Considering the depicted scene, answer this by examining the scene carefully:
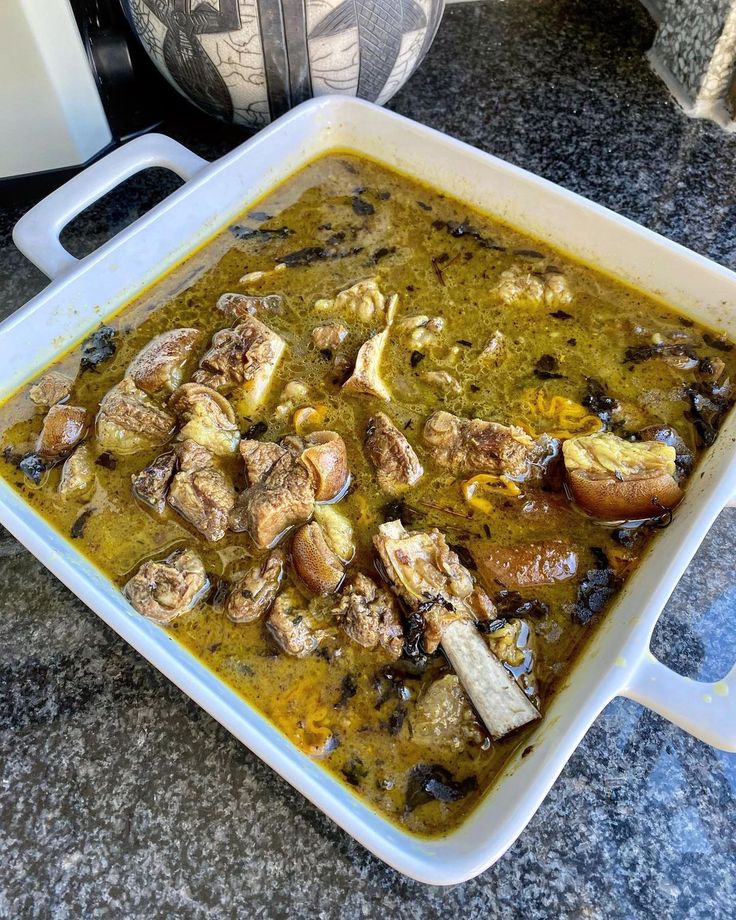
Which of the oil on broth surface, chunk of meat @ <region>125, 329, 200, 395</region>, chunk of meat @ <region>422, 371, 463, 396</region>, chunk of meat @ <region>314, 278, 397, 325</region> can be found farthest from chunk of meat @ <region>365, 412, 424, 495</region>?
chunk of meat @ <region>125, 329, 200, 395</region>

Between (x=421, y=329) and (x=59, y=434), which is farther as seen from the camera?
(x=421, y=329)

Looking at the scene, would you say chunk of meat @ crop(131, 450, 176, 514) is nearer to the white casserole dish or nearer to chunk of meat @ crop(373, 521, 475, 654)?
the white casserole dish

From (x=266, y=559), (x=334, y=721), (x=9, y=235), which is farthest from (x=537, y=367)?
(x=9, y=235)

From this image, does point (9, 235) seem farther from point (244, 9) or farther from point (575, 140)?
point (575, 140)

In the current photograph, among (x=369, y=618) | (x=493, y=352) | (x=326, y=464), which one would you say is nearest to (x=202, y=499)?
(x=326, y=464)

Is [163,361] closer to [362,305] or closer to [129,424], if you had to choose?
[129,424]

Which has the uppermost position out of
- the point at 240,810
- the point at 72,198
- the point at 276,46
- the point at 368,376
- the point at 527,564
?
the point at 276,46

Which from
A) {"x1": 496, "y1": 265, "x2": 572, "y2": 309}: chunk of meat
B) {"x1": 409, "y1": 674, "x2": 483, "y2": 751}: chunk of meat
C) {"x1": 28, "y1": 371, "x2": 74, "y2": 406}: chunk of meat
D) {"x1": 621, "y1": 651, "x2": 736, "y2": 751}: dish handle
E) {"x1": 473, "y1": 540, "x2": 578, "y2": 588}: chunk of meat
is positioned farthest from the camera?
{"x1": 496, "y1": 265, "x2": 572, "y2": 309}: chunk of meat

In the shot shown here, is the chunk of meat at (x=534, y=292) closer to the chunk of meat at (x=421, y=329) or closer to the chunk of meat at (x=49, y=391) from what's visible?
the chunk of meat at (x=421, y=329)
